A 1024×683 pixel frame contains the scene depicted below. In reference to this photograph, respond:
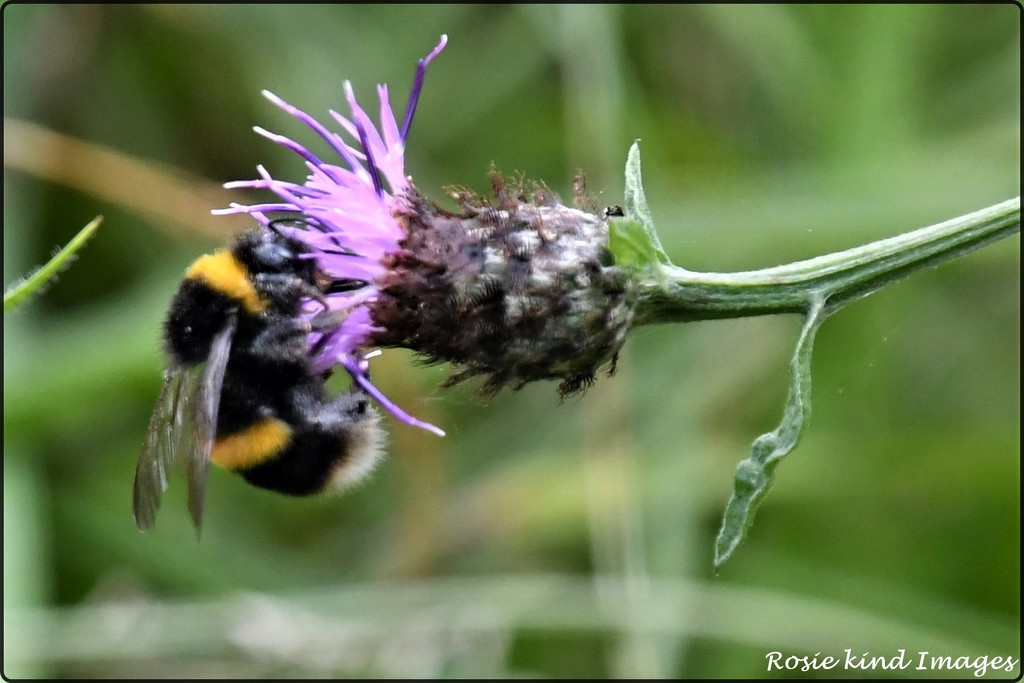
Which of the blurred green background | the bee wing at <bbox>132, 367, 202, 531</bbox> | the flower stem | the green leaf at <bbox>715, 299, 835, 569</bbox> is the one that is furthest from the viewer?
the blurred green background

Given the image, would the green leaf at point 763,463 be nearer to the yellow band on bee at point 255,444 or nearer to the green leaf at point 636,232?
the green leaf at point 636,232

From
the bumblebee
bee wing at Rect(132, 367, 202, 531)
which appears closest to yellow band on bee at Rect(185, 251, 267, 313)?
the bumblebee

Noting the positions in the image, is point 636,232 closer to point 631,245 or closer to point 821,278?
point 631,245

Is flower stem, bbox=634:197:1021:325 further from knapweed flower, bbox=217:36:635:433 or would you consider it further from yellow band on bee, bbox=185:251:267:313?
yellow band on bee, bbox=185:251:267:313

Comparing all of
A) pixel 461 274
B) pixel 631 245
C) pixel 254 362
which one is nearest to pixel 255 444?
pixel 254 362

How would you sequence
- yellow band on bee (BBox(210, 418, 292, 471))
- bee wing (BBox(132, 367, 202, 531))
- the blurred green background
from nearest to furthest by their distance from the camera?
1. bee wing (BBox(132, 367, 202, 531))
2. yellow band on bee (BBox(210, 418, 292, 471))
3. the blurred green background

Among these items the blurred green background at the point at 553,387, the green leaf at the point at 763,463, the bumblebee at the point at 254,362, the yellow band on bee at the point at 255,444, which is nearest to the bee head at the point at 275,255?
the bumblebee at the point at 254,362
